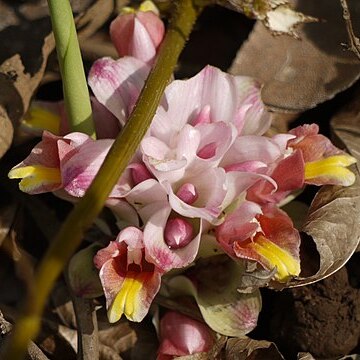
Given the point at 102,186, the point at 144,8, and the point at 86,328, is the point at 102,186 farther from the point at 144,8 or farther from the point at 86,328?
the point at 144,8

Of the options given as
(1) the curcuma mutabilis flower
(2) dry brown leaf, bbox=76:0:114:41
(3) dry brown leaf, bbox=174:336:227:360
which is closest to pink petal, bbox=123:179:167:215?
(1) the curcuma mutabilis flower

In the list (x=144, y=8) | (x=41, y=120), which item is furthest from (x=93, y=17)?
(x=41, y=120)

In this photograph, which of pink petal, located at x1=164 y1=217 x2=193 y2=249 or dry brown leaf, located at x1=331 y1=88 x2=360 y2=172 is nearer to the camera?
pink petal, located at x1=164 y1=217 x2=193 y2=249

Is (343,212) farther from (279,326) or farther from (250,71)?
(250,71)

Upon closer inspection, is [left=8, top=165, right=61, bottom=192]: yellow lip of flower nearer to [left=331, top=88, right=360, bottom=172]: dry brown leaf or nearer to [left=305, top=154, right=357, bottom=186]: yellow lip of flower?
[left=305, top=154, right=357, bottom=186]: yellow lip of flower

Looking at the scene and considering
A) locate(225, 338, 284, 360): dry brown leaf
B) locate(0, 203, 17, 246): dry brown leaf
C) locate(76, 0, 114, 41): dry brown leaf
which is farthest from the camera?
locate(76, 0, 114, 41): dry brown leaf

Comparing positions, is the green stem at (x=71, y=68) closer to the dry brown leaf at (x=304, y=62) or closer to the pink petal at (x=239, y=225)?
the pink petal at (x=239, y=225)

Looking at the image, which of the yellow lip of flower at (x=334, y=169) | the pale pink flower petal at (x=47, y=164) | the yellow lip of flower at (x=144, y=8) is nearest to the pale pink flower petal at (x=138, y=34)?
the yellow lip of flower at (x=144, y=8)
